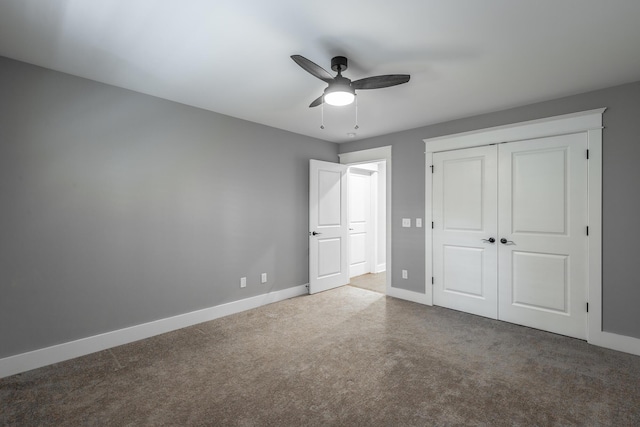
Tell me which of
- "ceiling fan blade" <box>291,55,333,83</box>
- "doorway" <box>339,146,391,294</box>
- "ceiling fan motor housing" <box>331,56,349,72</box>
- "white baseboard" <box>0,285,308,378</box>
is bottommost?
"white baseboard" <box>0,285,308,378</box>

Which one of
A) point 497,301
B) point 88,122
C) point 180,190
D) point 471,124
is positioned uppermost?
point 471,124

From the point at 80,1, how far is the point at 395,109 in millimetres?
2878

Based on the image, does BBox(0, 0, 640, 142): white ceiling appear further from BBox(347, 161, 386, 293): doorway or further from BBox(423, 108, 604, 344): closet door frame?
BBox(347, 161, 386, 293): doorway

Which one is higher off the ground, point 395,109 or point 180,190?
point 395,109

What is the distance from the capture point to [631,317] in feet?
9.08

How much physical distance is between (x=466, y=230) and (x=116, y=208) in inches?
157

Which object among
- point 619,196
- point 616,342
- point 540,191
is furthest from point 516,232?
point 616,342

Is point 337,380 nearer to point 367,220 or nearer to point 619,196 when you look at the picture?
point 619,196

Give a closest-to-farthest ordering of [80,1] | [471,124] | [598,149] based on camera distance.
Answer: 1. [80,1]
2. [598,149]
3. [471,124]

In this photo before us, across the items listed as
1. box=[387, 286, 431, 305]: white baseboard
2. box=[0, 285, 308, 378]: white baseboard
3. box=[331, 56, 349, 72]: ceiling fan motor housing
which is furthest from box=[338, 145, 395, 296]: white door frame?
box=[331, 56, 349, 72]: ceiling fan motor housing

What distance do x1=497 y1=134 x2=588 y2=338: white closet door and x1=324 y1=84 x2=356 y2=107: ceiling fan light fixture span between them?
2261 millimetres

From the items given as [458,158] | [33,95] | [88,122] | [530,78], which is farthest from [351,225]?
[33,95]

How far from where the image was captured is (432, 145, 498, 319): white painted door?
361 cm

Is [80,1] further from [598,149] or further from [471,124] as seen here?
[598,149]
